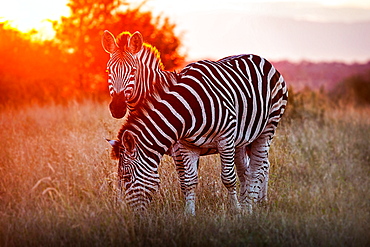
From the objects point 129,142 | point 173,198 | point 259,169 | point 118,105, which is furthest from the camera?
point 259,169

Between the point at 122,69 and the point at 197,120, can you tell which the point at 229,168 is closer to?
the point at 197,120

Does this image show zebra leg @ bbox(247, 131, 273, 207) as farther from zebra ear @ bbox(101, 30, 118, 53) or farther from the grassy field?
zebra ear @ bbox(101, 30, 118, 53)

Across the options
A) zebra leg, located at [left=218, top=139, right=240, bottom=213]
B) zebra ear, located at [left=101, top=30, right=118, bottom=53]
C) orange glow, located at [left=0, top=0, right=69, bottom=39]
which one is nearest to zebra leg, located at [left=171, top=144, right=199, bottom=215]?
zebra leg, located at [left=218, top=139, right=240, bottom=213]

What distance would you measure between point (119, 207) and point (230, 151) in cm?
144

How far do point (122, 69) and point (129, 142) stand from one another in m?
1.06

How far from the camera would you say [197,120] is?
5.61 m

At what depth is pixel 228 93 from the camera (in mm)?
6098

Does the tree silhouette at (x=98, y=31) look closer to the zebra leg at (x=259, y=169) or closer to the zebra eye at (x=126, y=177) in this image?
the zebra leg at (x=259, y=169)

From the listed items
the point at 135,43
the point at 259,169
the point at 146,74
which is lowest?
the point at 259,169

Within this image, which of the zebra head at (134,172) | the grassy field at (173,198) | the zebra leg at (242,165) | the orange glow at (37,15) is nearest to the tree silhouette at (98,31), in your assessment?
the orange glow at (37,15)

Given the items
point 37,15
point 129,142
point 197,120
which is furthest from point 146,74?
point 37,15

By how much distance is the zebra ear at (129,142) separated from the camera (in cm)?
521

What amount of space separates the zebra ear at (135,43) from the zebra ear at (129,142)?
1254 millimetres

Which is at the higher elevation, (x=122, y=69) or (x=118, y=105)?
(x=122, y=69)
